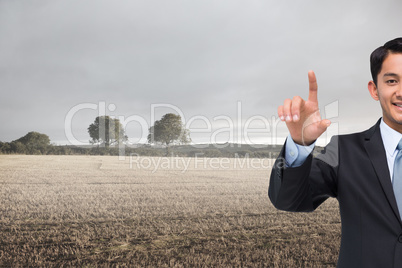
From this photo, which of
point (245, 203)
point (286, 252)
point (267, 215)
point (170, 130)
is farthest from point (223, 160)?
point (286, 252)

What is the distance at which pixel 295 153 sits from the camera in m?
1.76

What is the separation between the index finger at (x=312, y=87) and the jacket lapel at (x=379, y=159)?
1.68 ft

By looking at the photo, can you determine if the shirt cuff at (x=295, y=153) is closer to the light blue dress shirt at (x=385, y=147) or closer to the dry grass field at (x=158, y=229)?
the light blue dress shirt at (x=385, y=147)

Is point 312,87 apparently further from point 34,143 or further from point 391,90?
point 34,143

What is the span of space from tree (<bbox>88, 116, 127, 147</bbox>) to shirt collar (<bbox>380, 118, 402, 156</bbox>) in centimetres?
3959

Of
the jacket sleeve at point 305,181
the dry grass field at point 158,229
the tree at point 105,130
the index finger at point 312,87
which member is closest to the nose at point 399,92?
the jacket sleeve at point 305,181

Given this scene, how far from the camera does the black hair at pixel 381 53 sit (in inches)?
78.4

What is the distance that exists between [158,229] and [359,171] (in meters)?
7.65

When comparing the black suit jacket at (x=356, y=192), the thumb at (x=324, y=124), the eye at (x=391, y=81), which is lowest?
the black suit jacket at (x=356, y=192)

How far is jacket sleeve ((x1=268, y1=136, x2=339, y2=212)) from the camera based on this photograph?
179 cm

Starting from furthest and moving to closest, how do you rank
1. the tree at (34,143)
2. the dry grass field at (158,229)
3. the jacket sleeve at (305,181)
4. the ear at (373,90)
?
the tree at (34,143) → the dry grass field at (158,229) → the ear at (373,90) → the jacket sleeve at (305,181)

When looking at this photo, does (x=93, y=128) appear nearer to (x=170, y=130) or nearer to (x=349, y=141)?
(x=170, y=130)

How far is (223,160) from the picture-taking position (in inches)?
1421

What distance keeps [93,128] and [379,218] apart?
45.7m
